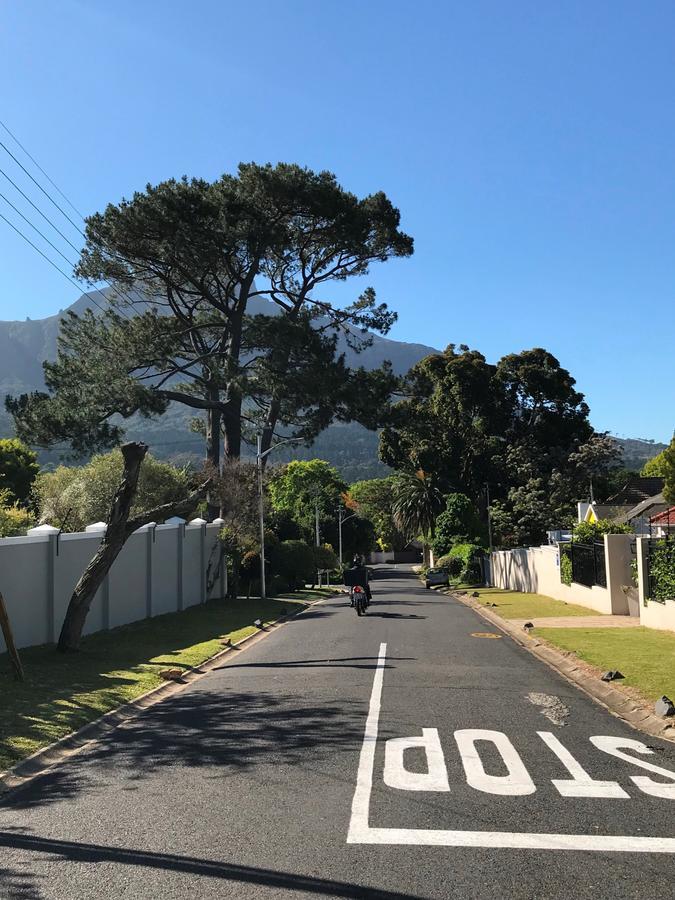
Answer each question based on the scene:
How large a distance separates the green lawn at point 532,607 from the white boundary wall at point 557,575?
352mm

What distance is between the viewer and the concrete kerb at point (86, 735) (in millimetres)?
7691

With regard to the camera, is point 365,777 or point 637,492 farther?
point 637,492

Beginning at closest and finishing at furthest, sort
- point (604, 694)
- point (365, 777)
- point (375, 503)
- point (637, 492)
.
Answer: point (365, 777), point (604, 694), point (637, 492), point (375, 503)

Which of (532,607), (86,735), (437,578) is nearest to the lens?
(86,735)

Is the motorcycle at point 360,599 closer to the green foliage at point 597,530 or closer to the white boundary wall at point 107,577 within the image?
the white boundary wall at point 107,577

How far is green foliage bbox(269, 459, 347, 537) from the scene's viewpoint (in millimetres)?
90875

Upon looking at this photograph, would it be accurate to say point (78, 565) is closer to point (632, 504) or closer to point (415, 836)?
point (415, 836)

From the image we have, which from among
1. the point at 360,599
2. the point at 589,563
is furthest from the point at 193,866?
the point at 589,563

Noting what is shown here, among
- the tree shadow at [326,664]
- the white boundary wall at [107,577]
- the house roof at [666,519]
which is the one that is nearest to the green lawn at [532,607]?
the house roof at [666,519]

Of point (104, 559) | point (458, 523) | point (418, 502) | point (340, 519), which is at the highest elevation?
point (418, 502)

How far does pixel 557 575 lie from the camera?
3231 centimetres

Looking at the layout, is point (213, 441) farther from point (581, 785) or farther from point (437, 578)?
point (581, 785)

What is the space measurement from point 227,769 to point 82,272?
3311cm

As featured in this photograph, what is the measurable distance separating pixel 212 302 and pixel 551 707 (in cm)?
3246
